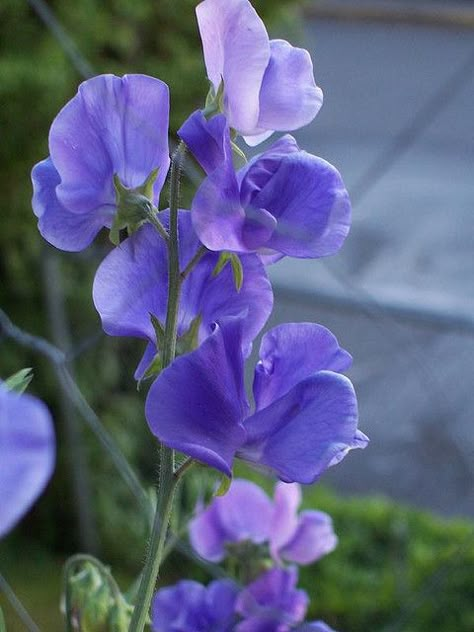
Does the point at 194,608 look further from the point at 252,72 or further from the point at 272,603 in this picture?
the point at 252,72

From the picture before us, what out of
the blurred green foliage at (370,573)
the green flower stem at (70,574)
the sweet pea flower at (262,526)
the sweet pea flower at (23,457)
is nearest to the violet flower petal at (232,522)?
the sweet pea flower at (262,526)

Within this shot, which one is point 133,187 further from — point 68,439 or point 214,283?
point 68,439

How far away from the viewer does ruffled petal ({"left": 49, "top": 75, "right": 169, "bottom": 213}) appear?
33 centimetres

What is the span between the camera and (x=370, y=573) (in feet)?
5.98

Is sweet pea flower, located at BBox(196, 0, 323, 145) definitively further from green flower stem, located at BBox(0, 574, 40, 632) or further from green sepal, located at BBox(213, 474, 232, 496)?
green flower stem, located at BBox(0, 574, 40, 632)

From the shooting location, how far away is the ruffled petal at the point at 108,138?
329 mm

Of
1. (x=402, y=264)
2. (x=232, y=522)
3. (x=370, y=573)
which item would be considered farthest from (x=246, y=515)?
(x=402, y=264)

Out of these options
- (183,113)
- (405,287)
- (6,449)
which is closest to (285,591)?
(6,449)

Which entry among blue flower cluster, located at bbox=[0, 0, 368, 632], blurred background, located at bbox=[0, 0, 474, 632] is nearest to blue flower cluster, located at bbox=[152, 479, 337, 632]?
blue flower cluster, located at bbox=[0, 0, 368, 632]

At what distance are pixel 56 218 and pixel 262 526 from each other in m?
0.25

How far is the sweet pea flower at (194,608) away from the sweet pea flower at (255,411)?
141mm

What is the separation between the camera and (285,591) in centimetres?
50

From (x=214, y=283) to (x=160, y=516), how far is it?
3.0 inches

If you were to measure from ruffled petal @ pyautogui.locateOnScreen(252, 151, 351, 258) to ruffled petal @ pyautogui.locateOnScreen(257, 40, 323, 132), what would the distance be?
0.07ft
